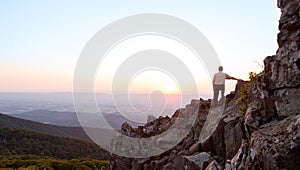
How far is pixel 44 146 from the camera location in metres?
101

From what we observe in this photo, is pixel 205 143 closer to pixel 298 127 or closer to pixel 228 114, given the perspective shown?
pixel 228 114

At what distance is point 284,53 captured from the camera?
12.6m

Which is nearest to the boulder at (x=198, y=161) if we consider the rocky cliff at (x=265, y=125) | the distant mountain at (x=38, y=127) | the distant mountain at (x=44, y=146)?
the rocky cliff at (x=265, y=125)

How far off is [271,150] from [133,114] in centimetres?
2270

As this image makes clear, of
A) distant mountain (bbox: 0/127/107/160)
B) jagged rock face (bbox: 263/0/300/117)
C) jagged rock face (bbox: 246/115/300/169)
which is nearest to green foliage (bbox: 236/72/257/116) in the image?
jagged rock face (bbox: 263/0/300/117)

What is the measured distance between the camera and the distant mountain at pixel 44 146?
95025mm

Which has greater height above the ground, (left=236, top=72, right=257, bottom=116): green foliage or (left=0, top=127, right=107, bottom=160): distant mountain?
(left=236, top=72, right=257, bottom=116): green foliage

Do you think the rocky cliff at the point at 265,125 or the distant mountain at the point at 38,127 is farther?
the distant mountain at the point at 38,127

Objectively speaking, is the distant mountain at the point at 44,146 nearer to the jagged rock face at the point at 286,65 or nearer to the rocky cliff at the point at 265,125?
the rocky cliff at the point at 265,125

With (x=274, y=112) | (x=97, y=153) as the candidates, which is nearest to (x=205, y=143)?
(x=274, y=112)

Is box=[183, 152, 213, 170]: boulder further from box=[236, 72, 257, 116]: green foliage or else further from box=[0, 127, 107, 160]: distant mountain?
box=[0, 127, 107, 160]: distant mountain

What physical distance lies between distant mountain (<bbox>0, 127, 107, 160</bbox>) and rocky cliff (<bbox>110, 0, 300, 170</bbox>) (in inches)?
3080

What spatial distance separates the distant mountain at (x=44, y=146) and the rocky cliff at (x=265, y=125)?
78.2 meters

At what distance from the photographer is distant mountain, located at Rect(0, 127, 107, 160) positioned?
3741 inches
